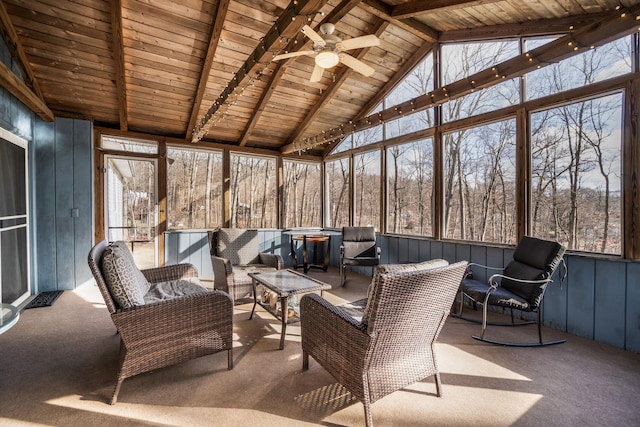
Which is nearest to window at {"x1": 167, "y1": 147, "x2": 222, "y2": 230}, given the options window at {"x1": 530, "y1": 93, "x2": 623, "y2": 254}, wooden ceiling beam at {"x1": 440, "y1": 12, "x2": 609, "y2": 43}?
wooden ceiling beam at {"x1": 440, "y1": 12, "x2": 609, "y2": 43}

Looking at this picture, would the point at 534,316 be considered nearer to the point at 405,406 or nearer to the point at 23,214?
the point at 405,406

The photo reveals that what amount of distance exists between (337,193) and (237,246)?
10.1 feet

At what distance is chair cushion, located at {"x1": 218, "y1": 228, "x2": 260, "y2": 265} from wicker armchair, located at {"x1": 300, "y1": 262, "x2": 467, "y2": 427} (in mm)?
2553

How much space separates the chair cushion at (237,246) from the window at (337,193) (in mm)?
2679

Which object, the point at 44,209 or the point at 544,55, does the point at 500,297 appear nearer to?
the point at 544,55

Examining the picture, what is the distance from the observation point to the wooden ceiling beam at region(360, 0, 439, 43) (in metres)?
3.75

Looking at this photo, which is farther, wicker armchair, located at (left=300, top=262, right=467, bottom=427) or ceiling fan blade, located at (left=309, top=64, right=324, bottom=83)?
ceiling fan blade, located at (left=309, top=64, right=324, bottom=83)

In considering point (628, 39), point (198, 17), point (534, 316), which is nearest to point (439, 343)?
point (534, 316)

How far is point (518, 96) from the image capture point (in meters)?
3.68

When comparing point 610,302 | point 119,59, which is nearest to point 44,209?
point 119,59

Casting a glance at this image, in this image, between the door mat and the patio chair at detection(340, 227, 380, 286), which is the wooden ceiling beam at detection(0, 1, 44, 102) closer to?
the door mat

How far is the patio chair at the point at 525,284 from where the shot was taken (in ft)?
9.36

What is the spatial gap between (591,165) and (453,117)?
1.81 metres

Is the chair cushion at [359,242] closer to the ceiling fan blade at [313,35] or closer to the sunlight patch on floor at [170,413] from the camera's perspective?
the ceiling fan blade at [313,35]
